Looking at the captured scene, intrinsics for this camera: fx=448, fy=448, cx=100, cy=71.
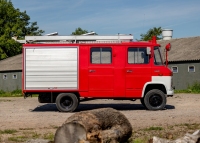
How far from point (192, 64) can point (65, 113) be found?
20.9 meters

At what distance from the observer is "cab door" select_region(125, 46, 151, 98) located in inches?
672

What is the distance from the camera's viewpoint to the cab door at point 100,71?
17.0 metres

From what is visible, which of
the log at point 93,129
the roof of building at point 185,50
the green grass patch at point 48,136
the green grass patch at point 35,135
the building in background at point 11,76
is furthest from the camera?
the building in background at point 11,76

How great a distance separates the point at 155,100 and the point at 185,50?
21969 millimetres

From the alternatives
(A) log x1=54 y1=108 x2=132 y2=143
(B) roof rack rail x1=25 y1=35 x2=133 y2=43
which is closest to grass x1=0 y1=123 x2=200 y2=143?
(A) log x1=54 y1=108 x2=132 y2=143

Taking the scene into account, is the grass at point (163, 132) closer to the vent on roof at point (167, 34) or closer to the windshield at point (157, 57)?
the windshield at point (157, 57)

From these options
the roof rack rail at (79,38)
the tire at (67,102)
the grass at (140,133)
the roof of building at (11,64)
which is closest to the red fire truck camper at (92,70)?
the tire at (67,102)

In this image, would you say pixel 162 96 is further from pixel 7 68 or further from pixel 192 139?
pixel 7 68

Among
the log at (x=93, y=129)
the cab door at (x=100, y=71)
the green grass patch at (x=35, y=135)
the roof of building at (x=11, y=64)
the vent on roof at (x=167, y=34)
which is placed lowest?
the green grass patch at (x=35, y=135)

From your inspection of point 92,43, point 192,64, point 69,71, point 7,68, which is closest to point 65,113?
point 69,71

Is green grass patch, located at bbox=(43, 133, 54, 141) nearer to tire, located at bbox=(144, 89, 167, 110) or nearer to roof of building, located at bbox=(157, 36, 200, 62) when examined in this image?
tire, located at bbox=(144, 89, 167, 110)

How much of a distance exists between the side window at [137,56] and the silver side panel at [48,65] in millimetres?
2065

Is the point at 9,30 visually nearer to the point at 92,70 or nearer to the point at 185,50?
the point at 185,50

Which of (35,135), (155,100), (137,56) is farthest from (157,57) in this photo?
(35,135)
